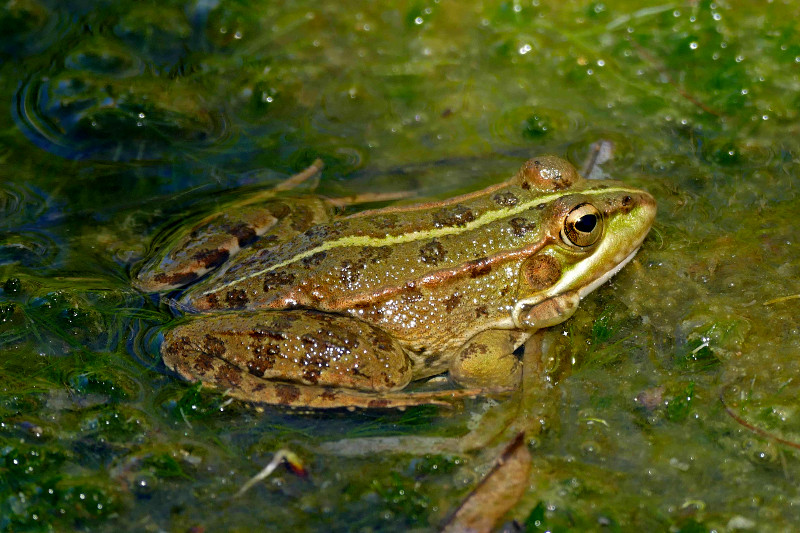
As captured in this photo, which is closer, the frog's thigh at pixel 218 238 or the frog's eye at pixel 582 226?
the frog's eye at pixel 582 226

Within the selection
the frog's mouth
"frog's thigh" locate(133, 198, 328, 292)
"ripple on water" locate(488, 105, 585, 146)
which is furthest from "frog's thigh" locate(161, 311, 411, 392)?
"ripple on water" locate(488, 105, 585, 146)

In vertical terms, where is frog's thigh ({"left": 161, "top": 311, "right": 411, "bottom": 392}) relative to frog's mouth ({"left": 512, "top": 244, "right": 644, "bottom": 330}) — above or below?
above

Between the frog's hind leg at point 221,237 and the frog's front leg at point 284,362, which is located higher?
the frog's hind leg at point 221,237

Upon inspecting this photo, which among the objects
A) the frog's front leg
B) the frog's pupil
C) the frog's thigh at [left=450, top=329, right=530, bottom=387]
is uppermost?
the frog's pupil

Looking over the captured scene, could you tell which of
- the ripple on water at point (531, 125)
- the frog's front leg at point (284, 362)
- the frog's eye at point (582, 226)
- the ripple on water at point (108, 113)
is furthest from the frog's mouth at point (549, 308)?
the ripple on water at point (108, 113)

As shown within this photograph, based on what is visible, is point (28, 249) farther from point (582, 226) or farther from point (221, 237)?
point (582, 226)

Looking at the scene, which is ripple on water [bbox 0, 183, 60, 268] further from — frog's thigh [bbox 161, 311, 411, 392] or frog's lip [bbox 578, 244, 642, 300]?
frog's lip [bbox 578, 244, 642, 300]

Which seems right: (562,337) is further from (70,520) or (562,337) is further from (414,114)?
(70,520)

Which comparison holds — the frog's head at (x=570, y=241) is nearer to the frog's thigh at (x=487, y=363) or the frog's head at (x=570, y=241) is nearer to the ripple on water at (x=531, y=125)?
the frog's thigh at (x=487, y=363)
